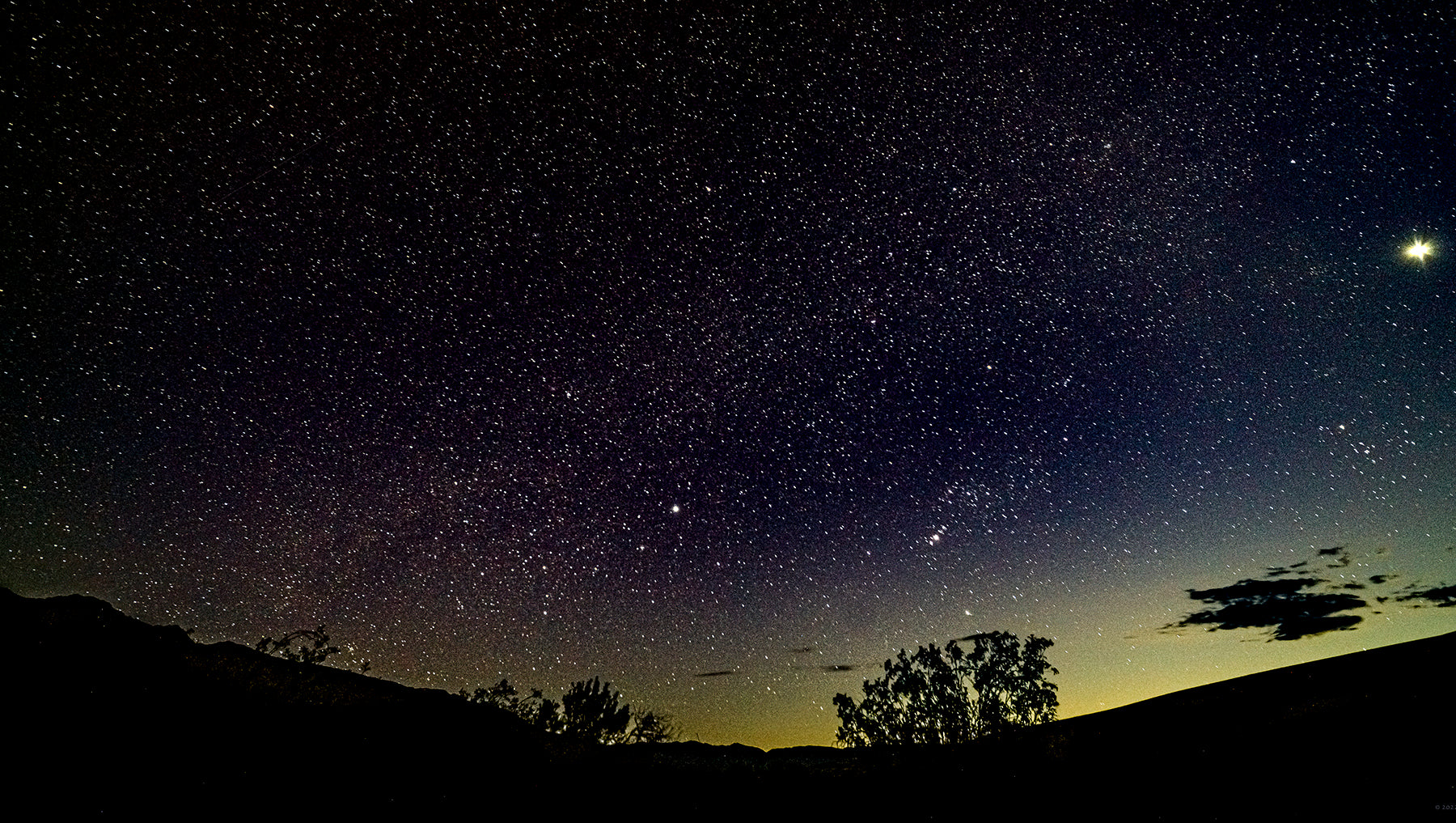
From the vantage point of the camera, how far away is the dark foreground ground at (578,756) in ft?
10.6

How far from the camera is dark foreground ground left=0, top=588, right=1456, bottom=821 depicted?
10.6ft

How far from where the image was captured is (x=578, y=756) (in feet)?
20.0

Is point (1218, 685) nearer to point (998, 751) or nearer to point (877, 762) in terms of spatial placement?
point (998, 751)

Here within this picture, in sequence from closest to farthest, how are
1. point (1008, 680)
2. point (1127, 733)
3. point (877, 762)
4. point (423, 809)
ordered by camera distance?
point (1127, 733)
point (423, 809)
point (877, 762)
point (1008, 680)

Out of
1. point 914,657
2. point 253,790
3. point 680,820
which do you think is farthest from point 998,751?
point 914,657

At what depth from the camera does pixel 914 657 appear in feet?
108

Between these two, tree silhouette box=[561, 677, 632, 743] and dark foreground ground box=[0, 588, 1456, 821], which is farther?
tree silhouette box=[561, 677, 632, 743]

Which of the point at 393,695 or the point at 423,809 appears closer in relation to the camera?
the point at 423,809

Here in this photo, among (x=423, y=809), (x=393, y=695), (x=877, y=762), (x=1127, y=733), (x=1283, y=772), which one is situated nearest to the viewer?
(x=1283, y=772)

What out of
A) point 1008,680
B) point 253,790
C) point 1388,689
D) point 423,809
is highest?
point 1388,689

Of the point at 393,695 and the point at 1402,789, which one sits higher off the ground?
the point at 393,695

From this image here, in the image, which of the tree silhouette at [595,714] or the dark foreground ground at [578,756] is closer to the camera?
the dark foreground ground at [578,756]

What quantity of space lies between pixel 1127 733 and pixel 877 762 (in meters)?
2.28

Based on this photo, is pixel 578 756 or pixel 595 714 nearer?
pixel 578 756
